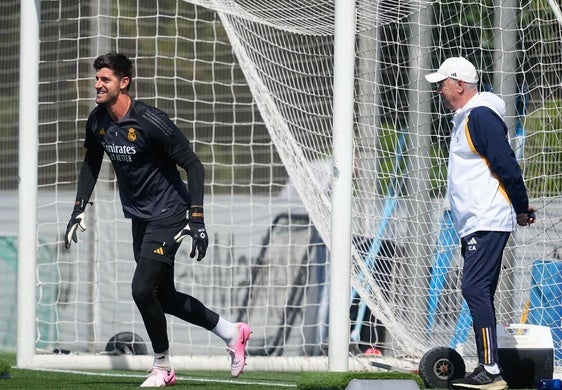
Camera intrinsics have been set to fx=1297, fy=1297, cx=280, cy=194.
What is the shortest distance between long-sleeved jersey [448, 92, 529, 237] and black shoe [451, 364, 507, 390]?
0.73 m

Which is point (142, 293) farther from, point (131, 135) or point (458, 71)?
point (458, 71)

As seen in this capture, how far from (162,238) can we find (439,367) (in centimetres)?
171

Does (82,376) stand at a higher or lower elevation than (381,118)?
lower

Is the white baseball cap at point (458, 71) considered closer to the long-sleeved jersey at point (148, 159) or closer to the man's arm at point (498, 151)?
the man's arm at point (498, 151)

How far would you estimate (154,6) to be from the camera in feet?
38.1

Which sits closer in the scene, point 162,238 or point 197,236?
point 197,236

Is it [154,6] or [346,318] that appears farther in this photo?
[154,6]

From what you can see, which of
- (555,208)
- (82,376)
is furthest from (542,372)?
(82,376)

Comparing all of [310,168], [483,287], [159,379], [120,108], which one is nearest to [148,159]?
[120,108]

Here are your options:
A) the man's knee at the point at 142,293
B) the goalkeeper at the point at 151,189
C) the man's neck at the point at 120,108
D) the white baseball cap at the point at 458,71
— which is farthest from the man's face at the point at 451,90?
the man's knee at the point at 142,293

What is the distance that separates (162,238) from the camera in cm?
716

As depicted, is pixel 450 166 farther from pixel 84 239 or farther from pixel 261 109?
pixel 84 239

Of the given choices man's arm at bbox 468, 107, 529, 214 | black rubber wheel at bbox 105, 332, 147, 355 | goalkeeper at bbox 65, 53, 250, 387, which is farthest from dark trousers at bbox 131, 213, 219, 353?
black rubber wheel at bbox 105, 332, 147, 355

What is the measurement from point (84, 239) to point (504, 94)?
466 centimetres
